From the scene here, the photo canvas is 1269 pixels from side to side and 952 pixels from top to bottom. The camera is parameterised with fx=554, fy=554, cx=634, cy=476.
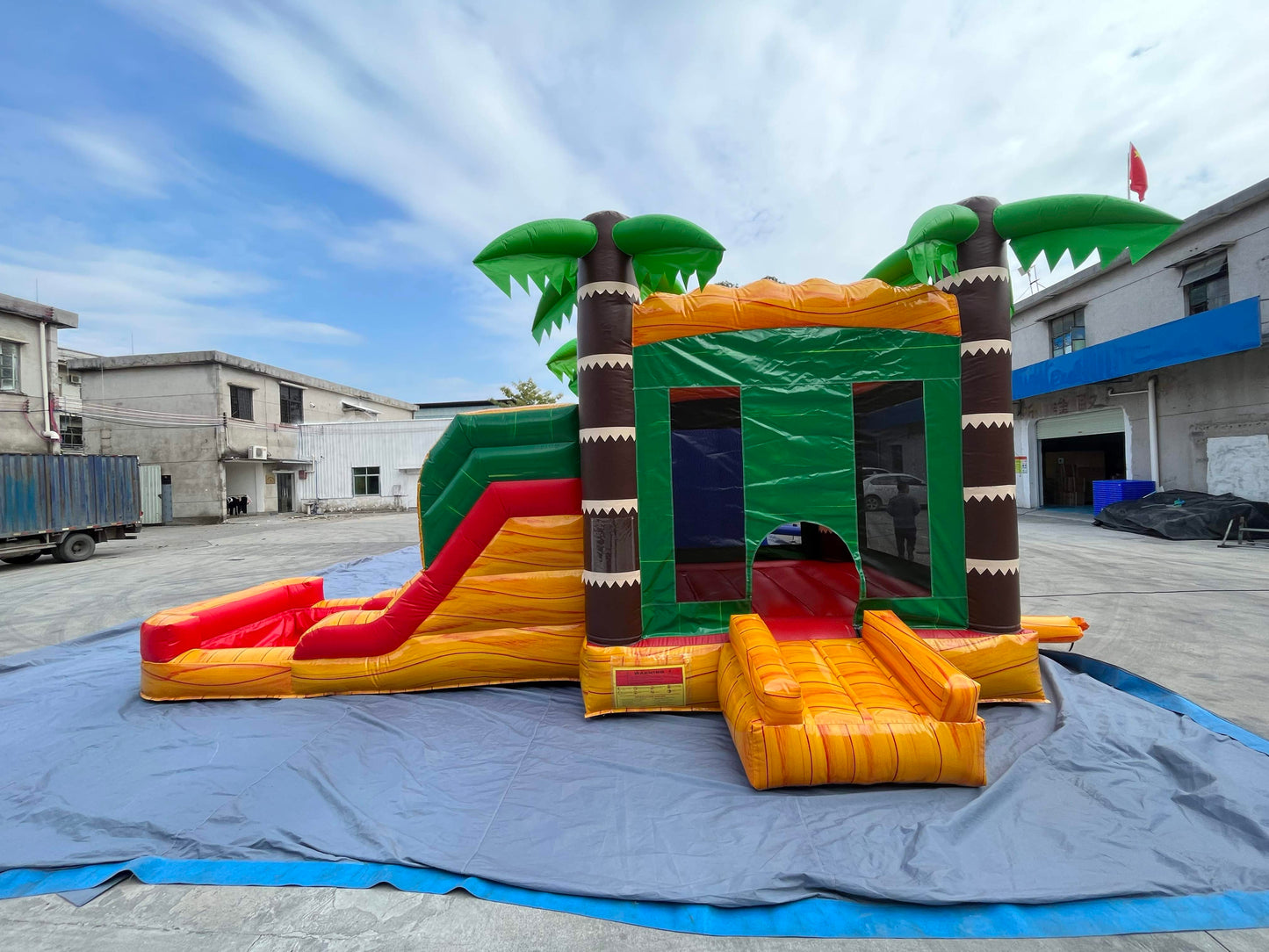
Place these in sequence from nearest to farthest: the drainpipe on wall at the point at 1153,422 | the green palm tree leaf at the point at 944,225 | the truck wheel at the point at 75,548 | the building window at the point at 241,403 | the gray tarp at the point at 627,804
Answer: the gray tarp at the point at 627,804, the green palm tree leaf at the point at 944,225, the truck wheel at the point at 75,548, the drainpipe on wall at the point at 1153,422, the building window at the point at 241,403

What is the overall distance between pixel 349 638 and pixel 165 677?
4.44 feet

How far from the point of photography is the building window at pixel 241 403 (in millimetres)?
21516

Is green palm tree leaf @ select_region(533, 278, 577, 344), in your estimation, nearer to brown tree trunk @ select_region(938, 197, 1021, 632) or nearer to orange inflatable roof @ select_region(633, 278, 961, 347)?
orange inflatable roof @ select_region(633, 278, 961, 347)

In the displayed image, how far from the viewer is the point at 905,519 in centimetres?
420

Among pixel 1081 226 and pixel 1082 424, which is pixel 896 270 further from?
pixel 1082 424

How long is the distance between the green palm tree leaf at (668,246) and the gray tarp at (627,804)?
3.17m

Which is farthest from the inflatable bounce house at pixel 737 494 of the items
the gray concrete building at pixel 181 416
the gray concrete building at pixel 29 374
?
the gray concrete building at pixel 181 416

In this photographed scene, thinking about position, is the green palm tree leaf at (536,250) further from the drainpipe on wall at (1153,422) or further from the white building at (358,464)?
the white building at (358,464)

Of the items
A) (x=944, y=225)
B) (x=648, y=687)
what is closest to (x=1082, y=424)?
(x=944, y=225)

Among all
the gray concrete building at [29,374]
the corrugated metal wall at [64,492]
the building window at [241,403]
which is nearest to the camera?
the corrugated metal wall at [64,492]

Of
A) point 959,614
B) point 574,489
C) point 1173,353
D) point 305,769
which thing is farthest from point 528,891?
point 1173,353

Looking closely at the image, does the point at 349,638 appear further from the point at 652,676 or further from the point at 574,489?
the point at 652,676

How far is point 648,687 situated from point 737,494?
1636mm

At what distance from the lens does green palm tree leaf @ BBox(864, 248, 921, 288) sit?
14.5 ft
